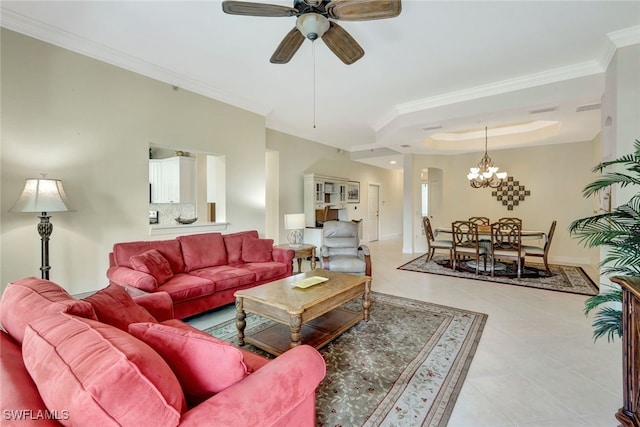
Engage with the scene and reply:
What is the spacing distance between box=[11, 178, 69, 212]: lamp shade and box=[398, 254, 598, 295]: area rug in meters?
5.05

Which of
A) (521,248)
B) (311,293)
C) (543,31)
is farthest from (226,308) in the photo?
(521,248)

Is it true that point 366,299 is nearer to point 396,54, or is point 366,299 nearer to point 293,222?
point 293,222

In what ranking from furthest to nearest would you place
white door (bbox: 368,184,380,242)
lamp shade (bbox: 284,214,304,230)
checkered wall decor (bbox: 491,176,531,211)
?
white door (bbox: 368,184,380,242) < checkered wall decor (bbox: 491,176,531,211) < lamp shade (bbox: 284,214,304,230)

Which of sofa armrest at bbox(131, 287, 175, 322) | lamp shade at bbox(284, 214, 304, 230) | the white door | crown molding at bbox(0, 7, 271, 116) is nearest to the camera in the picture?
sofa armrest at bbox(131, 287, 175, 322)

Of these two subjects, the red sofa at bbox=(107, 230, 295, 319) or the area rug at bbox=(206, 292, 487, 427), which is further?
the red sofa at bbox=(107, 230, 295, 319)

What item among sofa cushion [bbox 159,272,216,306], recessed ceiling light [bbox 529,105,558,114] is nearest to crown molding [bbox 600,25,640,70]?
recessed ceiling light [bbox 529,105,558,114]

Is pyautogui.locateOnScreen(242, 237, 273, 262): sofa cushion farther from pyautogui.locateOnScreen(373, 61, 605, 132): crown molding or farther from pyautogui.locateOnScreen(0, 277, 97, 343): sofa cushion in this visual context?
pyautogui.locateOnScreen(373, 61, 605, 132): crown molding

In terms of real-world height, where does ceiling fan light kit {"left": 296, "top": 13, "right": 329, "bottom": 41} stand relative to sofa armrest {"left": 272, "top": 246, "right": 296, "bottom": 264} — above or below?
above

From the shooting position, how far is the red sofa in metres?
2.76

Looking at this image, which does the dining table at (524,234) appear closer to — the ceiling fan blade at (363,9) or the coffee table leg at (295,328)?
the coffee table leg at (295,328)

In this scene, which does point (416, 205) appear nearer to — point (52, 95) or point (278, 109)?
point (278, 109)

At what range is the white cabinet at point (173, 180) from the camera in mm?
4816

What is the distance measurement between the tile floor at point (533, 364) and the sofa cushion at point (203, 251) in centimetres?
61

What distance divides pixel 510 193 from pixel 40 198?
27.0 ft
